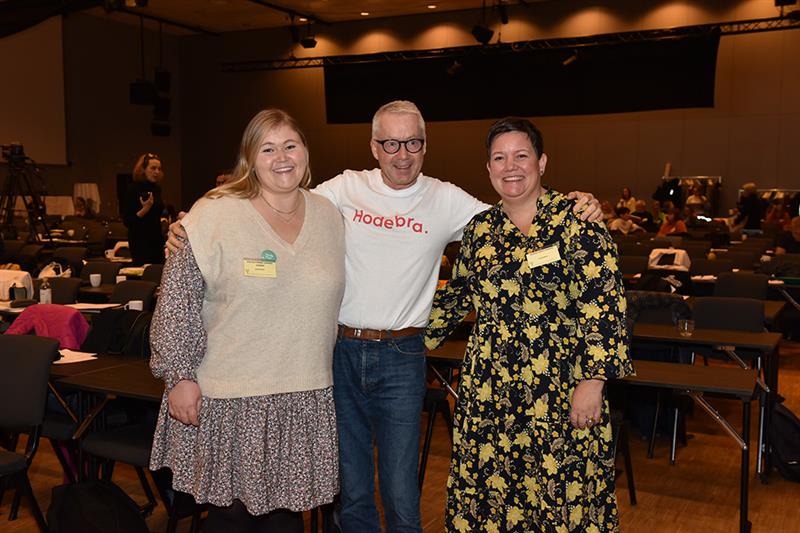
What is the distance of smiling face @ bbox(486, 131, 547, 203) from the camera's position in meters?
2.51

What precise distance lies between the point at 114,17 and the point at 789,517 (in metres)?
20.5

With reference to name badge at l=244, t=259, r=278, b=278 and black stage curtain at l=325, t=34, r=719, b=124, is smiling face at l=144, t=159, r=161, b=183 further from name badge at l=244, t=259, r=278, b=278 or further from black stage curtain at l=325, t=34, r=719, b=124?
black stage curtain at l=325, t=34, r=719, b=124

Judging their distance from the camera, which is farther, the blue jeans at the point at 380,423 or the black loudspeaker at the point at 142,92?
the black loudspeaker at the point at 142,92

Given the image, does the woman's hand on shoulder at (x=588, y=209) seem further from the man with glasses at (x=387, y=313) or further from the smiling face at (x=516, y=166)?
the man with glasses at (x=387, y=313)

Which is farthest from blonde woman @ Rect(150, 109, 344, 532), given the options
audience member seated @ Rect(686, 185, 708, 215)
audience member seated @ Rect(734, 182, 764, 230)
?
audience member seated @ Rect(686, 185, 708, 215)

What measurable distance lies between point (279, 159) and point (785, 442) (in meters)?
3.51

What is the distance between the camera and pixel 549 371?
8.18ft

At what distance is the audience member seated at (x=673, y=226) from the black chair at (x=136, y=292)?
939 centimetres

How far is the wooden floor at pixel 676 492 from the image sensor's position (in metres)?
3.83

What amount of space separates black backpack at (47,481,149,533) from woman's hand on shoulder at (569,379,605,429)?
1.62 meters

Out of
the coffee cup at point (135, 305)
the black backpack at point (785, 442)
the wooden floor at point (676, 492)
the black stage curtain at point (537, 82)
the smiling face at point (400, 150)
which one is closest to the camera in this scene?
the smiling face at point (400, 150)

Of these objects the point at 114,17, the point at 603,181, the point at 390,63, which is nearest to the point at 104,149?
the point at 114,17

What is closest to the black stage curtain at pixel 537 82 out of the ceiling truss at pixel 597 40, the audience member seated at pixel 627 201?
the ceiling truss at pixel 597 40

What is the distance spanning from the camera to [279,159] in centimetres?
234
